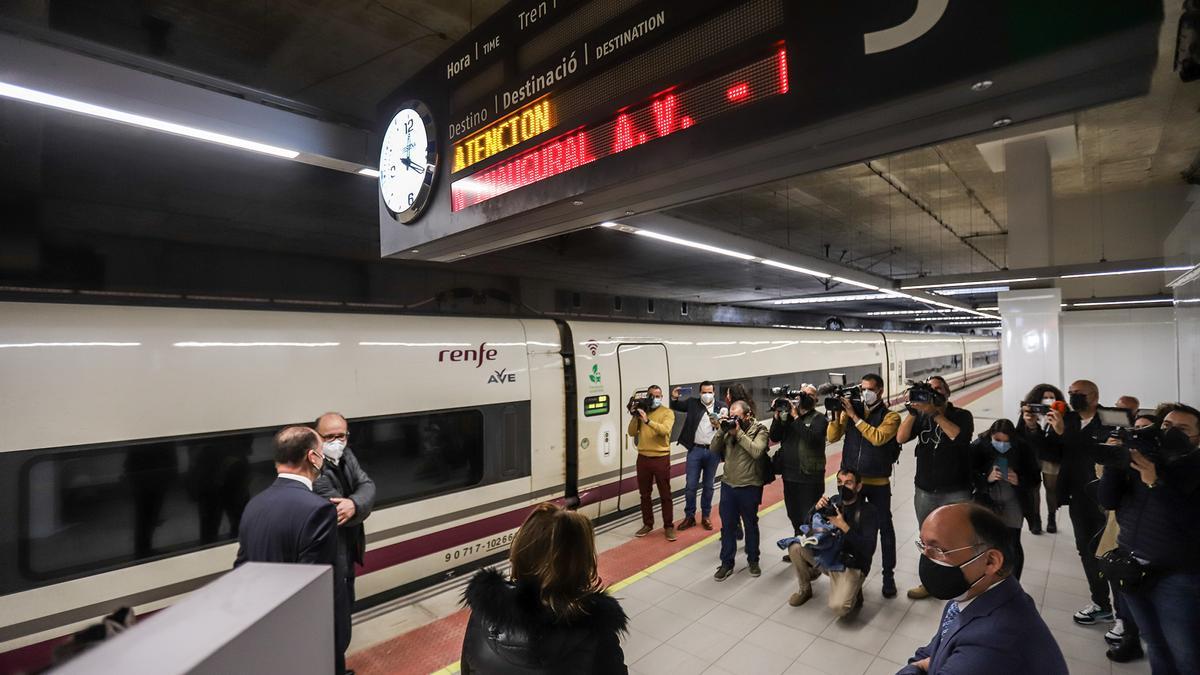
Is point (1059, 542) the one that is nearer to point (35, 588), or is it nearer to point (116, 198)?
point (35, 588)

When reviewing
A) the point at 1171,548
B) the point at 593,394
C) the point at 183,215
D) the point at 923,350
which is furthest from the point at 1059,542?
the point at 923,350

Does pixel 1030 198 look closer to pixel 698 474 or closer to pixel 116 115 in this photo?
pixel 698 474

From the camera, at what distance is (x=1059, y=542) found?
576 centimetres

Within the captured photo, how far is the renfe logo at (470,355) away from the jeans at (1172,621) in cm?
467

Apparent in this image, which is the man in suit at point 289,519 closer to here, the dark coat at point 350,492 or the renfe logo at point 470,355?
the dark coat at point 350,492

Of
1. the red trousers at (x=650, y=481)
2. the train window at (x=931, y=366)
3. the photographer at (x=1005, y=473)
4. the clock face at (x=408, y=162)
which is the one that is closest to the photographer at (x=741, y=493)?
the red trousers at (x=650, y=481)

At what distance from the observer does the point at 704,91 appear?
1.85m

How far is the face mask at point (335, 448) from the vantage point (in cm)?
356

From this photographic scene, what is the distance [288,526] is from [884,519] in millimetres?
4361

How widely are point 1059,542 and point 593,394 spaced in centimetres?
517

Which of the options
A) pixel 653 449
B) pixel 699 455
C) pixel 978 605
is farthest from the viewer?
pixel 699 455

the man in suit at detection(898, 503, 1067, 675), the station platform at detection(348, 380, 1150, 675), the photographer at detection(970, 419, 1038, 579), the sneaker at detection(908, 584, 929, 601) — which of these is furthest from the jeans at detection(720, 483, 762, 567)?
the man in suit at detection(898, 503, 1067, 675)

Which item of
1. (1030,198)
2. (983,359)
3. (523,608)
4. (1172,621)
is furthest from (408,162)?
(983,359)

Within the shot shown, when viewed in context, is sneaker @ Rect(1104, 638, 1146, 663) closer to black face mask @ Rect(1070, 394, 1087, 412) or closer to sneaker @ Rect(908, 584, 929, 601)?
sneaker @ Rect(908, 584, 929, 601)
